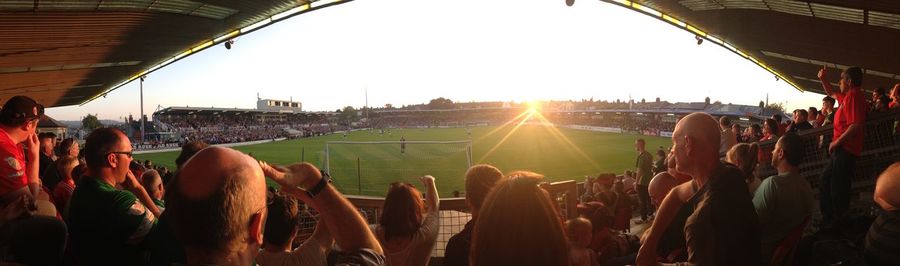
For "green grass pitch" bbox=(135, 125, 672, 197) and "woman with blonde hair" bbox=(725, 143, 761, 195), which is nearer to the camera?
"woman with blonde hair" bbox=(725, 143, 761, 195)

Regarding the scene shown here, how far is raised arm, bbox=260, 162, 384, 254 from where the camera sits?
170cm

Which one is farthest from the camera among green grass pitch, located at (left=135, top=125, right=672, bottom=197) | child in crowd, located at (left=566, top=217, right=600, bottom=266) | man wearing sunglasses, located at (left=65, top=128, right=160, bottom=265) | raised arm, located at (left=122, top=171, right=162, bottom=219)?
green grass pitch, located at (left=135, top=125, right=672, bottom=197)

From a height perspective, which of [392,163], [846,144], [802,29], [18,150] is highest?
[802,29]

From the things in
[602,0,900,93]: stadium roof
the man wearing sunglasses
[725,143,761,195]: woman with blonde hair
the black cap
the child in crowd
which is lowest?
the child in crowd

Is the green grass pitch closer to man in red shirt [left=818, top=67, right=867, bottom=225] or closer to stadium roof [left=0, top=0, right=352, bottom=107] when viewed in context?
stadium roof [left=0, top=0, right=352, bottom=107]

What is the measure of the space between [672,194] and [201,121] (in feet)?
268

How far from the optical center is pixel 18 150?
329 centimetres

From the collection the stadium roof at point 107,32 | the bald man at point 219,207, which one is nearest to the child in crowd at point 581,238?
the bald man at point 219,207

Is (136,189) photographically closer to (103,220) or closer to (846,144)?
(103,220)

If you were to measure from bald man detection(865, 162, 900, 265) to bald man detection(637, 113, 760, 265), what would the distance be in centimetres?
87

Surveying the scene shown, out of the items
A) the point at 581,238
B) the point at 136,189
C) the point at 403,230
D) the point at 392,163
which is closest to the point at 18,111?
the point at 136,189

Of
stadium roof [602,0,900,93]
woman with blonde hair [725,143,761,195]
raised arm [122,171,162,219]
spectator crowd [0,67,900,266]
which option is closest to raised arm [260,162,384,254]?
spectator crowd [0,67,900,266]

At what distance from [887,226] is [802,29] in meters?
12.7

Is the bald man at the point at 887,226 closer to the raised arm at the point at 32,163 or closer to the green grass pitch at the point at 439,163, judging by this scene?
the raised arm at the point at 32,163
